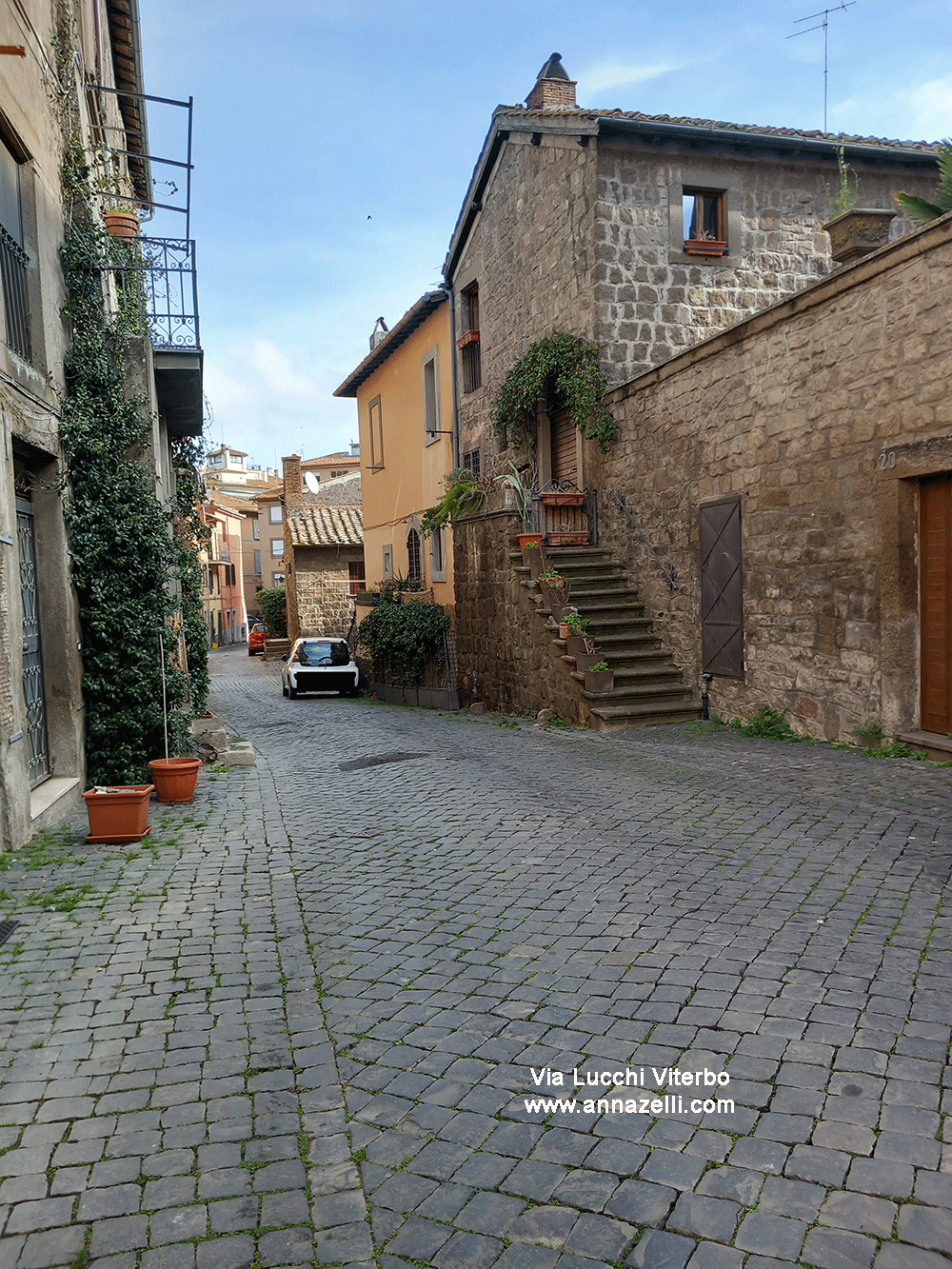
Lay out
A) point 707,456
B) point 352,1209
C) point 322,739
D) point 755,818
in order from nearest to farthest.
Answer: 1. point 352,1209
2. point 755,818
3. point 707,456
4. point 322,739

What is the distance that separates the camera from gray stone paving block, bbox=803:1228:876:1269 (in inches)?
88.2

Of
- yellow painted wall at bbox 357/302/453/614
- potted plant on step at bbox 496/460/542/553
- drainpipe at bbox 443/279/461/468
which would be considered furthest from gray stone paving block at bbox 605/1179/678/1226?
drainpipe at bbox 443/279/461/468

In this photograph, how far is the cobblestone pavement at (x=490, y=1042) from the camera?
2457 millimetres

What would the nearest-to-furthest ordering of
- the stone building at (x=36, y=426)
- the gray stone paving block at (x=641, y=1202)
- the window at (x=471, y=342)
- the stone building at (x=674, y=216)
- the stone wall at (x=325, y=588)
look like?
the gray stone paving block at (x=641, y=1202) → the stone building at (x=36, y=426) → the stone building at (x=674, y=216) → the window at (x=471, y=342) → the stone wall at (x=325, y=588)

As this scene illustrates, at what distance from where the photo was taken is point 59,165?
27.6ft

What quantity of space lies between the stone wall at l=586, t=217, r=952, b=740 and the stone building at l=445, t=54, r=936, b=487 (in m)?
2.94

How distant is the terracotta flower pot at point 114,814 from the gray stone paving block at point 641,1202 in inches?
189

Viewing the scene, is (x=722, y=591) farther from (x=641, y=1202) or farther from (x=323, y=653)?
(x=323, y=653)

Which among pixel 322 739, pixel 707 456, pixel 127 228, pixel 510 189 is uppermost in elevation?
pixel 510 189

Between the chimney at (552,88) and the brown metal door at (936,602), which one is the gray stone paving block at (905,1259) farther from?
the chimney at (552,88)

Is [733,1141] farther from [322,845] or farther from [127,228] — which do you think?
[127,228]

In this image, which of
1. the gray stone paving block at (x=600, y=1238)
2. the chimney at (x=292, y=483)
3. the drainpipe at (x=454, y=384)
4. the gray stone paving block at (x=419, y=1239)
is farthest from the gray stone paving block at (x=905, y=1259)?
the chimney at (x=292, y=483)

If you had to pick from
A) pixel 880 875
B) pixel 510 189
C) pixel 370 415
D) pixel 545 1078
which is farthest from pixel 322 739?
pixel 370 415

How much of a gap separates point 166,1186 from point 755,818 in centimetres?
455
